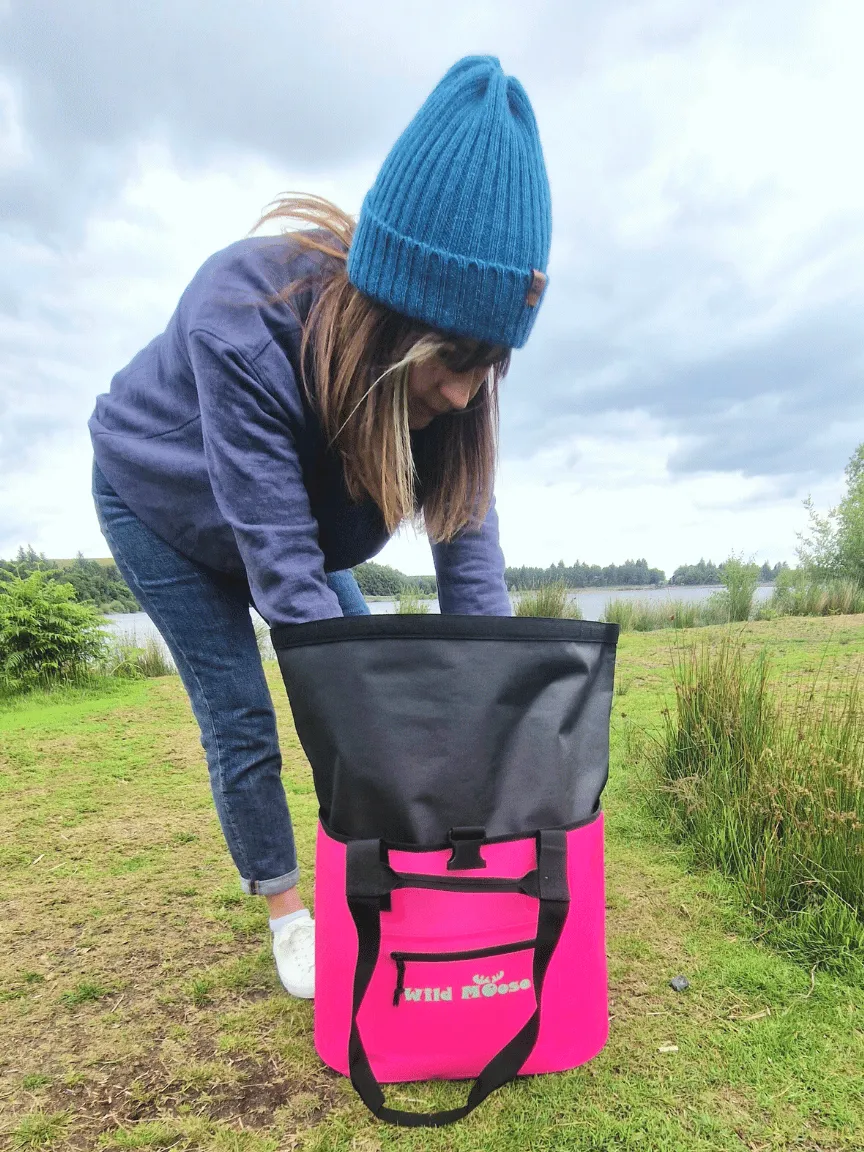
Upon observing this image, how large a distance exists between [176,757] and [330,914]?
2.48m

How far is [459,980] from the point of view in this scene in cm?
116

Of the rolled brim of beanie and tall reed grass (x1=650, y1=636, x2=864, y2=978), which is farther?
tall reed grass (x1=650, y1=636, x2=864, y2=978)

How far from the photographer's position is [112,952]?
1.79 meters

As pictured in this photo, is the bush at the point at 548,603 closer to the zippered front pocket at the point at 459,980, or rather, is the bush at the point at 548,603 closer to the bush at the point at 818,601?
the bush at the point at 818,601

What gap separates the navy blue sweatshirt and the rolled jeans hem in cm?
68

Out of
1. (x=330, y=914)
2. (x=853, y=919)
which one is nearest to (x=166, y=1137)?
(x=330, y=914)

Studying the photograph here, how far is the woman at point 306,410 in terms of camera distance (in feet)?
3.90

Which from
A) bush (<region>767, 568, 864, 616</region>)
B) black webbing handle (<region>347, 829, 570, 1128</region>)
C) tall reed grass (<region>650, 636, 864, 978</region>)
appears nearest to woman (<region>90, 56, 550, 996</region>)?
black webbing handle (<region>347, 829, 570, 1128</region>)

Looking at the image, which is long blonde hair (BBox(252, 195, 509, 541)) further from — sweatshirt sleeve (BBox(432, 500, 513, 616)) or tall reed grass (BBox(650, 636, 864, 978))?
tall reed grass (BBox(650, 636, 864, 978))

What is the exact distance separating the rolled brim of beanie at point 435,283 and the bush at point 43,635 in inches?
202

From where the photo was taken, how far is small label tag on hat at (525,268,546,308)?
124 centimetres

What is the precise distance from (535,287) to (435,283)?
184 millimetres

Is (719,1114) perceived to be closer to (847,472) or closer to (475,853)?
(475,853)

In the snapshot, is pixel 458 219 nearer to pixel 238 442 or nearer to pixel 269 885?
pixel 238 442
